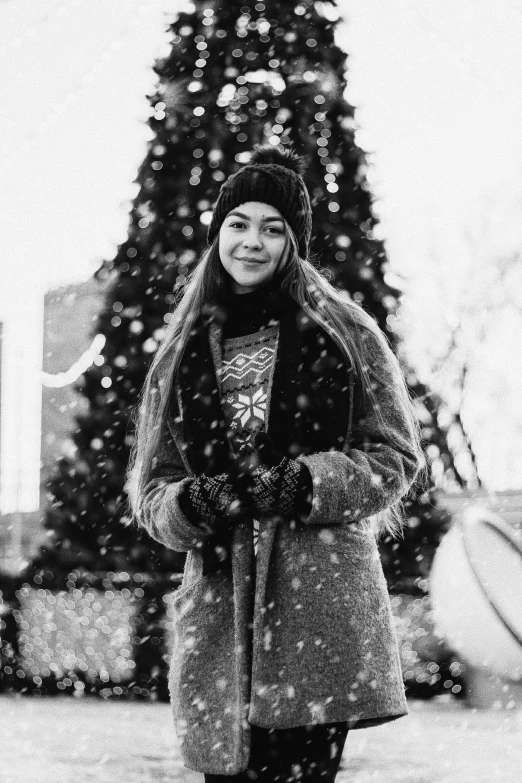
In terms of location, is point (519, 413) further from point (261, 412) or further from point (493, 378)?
point (261, 412)

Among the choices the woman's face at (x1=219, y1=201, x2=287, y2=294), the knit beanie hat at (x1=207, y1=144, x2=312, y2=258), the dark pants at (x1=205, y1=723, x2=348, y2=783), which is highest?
the knit beanie hat at (x1=207, y1=144, x2=312, y2=258)

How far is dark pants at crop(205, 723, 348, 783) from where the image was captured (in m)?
1.99

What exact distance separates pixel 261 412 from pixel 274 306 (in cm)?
26

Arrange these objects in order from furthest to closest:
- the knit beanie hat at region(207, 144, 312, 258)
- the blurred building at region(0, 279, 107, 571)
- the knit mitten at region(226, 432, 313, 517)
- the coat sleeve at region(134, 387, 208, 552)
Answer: the blurred building at region(0, 279, 107, 571) → the knit beanie hat at region(207, 144, 312, 258) → the coat sleeve at region(134, 387, 208, 552) → the knit mitten at region(226, 432, 313, 517)

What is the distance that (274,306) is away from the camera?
2248mm

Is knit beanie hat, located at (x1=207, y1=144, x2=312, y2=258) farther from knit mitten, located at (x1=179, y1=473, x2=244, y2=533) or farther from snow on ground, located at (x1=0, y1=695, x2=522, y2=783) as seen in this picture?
snow on ground, located at (x1=0, y1=695, x2=522, y2=783)

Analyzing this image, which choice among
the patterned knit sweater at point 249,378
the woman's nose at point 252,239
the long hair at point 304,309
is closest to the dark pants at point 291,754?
the patterned knit sweater at point 249,378

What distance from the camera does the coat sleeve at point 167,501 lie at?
6.79ft

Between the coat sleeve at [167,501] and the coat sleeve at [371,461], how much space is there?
262 millimetres

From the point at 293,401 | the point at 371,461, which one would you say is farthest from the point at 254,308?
the point at 371,461

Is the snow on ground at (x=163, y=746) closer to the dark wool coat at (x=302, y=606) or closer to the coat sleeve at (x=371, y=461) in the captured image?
the dark wool coat at (x=302, y=606)

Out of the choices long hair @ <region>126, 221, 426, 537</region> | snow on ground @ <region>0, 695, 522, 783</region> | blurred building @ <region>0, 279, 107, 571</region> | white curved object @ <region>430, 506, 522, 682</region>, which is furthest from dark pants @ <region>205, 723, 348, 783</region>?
blurred building @ <region>0, 279, 107, 571</region>

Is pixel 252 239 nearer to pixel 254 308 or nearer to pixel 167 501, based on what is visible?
pixel 254 308

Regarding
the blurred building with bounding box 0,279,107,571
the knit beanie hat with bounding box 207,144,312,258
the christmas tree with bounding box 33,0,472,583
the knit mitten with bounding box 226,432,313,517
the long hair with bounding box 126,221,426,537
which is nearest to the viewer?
the knit mitten with bounding box 226,432,313,517
